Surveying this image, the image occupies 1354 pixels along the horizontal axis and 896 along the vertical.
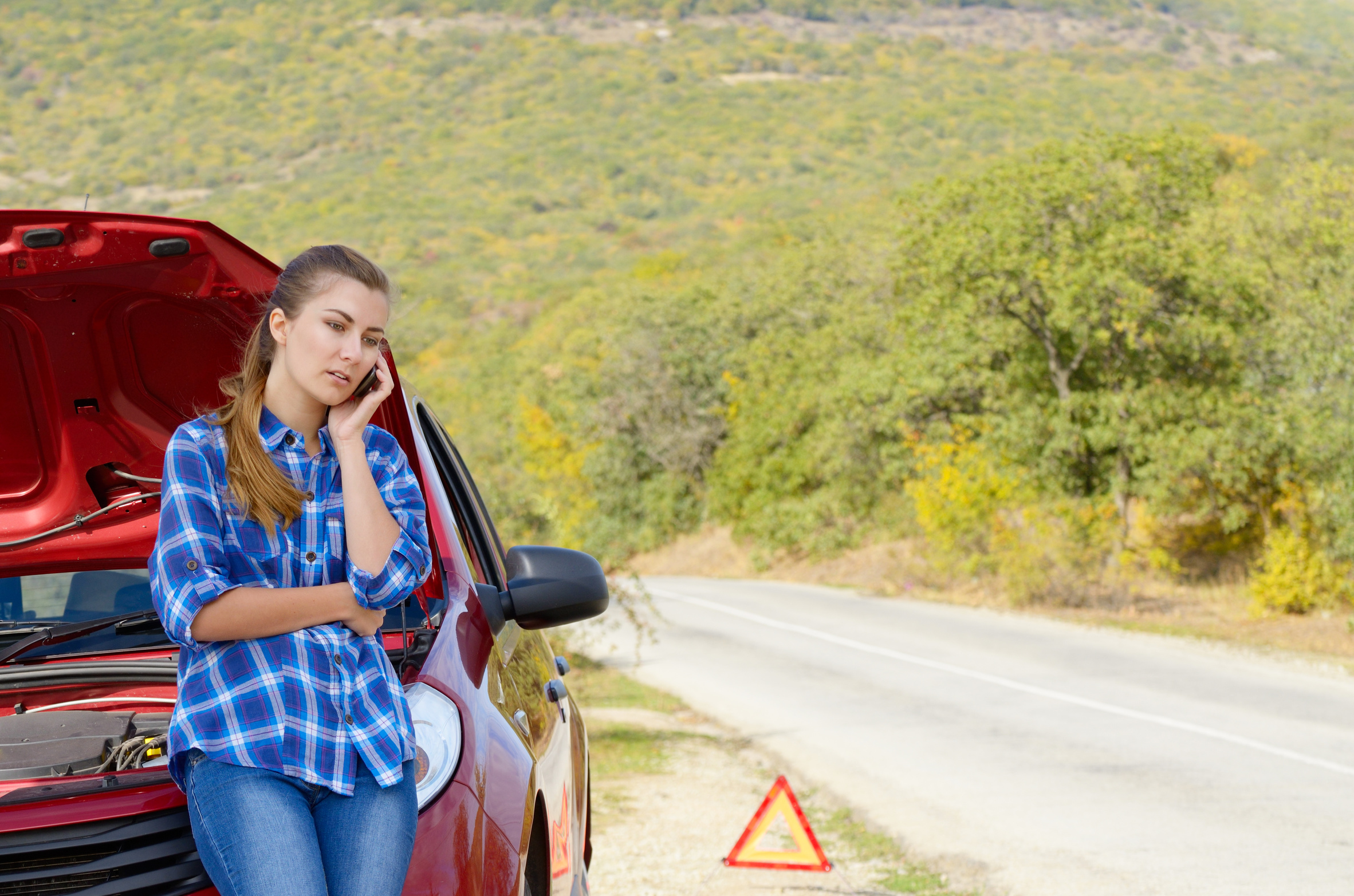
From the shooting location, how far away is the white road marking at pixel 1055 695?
9641mm

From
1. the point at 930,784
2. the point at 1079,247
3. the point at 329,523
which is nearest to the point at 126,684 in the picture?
the point at 329,523

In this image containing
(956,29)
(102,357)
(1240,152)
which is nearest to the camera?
(102,357)

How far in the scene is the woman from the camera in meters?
1.91

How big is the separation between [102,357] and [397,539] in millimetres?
1514

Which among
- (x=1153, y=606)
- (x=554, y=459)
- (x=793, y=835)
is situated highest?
(x=793, y=835)

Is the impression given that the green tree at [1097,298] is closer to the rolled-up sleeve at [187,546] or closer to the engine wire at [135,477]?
the engine wire at [135,477]

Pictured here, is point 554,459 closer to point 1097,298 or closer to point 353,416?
point 1097,298

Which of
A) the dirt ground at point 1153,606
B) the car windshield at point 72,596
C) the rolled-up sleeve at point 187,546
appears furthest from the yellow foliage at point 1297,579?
the rolled-up sleeve at point 187,546

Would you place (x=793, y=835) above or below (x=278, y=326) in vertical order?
below

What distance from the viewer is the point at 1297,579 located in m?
18.2

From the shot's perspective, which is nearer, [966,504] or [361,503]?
[361,503]

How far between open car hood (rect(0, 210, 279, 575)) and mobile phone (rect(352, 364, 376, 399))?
493 millimetres

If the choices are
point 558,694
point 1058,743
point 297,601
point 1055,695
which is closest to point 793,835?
point 558,694

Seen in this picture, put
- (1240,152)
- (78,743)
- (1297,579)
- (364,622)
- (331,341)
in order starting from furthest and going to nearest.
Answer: (1240,152)
(1297,579)
(78,743)
(331,341)
(364,622)
